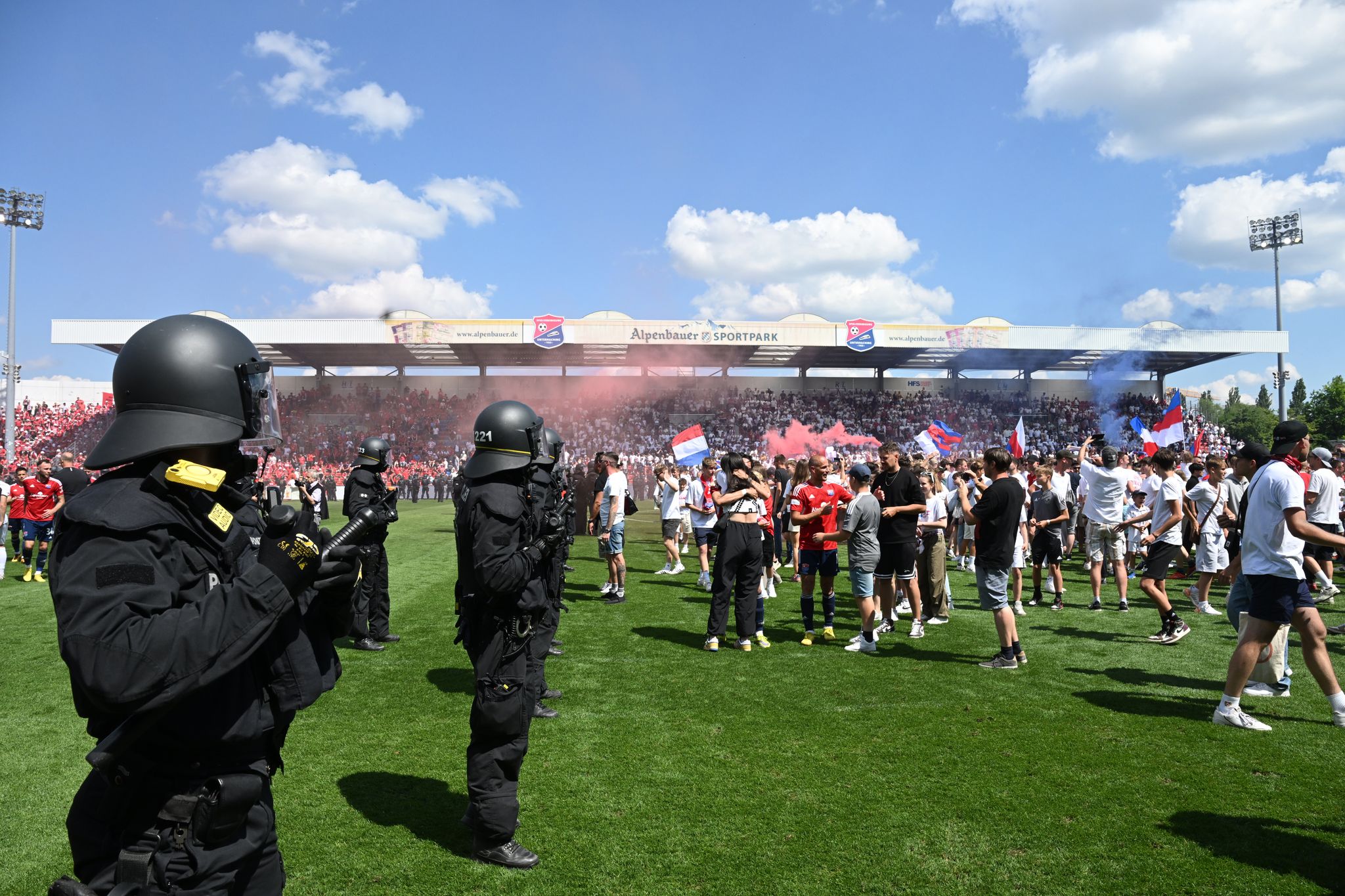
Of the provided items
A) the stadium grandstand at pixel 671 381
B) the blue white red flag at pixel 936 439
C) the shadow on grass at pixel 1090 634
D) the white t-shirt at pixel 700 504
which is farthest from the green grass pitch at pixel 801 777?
the stadium grandstand at pixel 671 381

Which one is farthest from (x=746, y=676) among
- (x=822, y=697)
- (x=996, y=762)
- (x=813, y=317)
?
(x=813, y=317)

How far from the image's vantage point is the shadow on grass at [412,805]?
163 inches

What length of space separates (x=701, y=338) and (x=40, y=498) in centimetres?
2799

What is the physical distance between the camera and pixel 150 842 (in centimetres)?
184

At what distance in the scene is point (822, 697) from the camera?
6605 mm

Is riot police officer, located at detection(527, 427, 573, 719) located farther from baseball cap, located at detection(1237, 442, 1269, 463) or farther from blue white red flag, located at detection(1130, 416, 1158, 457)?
blue white red flag, located at detection(1130, 416, 1158, 457)

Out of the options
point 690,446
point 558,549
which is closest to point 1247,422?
point 690,446

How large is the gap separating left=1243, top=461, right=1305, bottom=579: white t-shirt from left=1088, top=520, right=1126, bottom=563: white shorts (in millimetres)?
4731

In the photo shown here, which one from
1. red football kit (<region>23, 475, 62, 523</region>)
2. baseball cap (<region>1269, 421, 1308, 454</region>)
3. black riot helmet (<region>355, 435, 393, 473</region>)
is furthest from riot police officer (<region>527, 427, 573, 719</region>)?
red football kit (<region>23, 475, 62, 523</region>)

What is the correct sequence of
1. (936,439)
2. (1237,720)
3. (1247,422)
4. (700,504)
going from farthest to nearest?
(1247,422) < (936,439) < (700,504) < (1237,720)

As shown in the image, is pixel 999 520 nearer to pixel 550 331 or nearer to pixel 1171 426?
pixel 1171 426

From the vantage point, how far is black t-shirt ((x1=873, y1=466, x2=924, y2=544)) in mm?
8562

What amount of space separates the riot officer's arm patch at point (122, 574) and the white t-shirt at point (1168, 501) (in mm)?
9546

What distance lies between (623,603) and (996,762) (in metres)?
6.60
